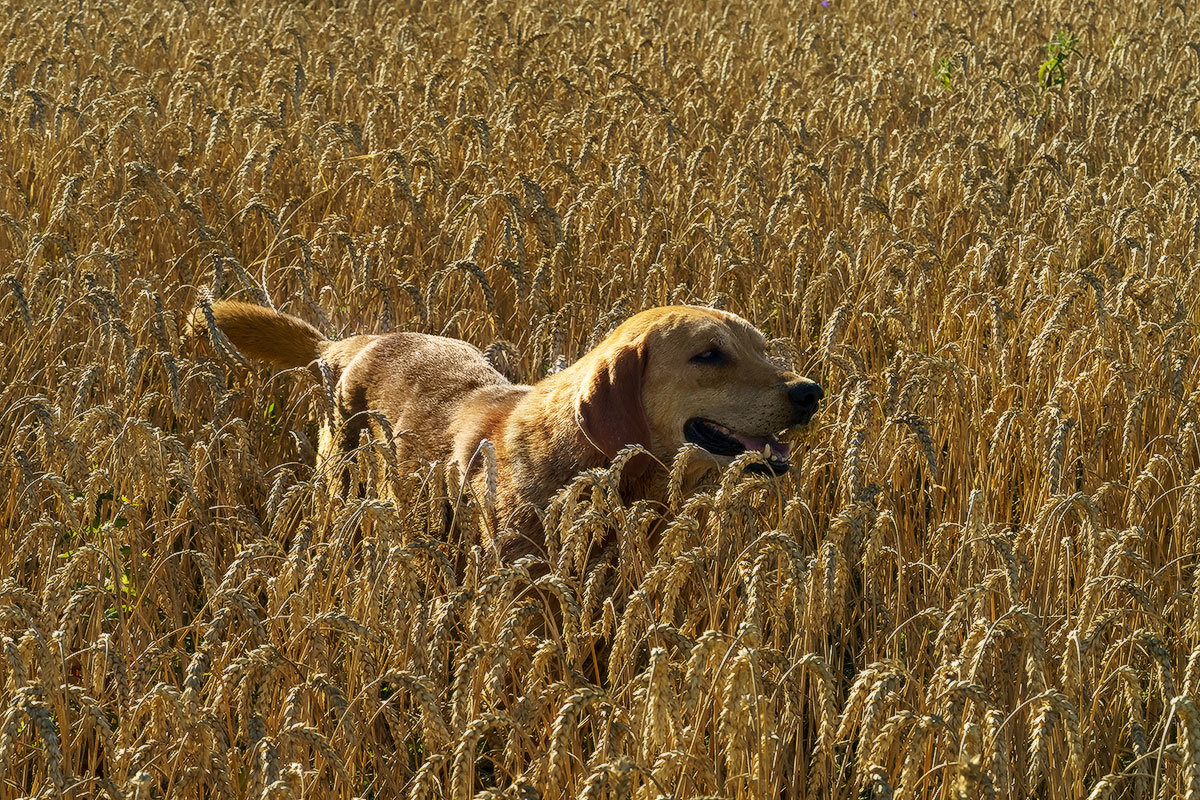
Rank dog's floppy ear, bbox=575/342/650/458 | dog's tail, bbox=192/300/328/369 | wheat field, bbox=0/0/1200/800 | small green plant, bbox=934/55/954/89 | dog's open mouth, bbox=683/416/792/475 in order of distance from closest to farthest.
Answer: wheat field, bbox=0/0/1200/800 → dog's floppy ear, bbox=575/342/650/458 → dog's open mouth, bbox=683/416/792/475 → dog's tail, bbox=192/300/328/369 → small green plant, bbox=934/55/954/89

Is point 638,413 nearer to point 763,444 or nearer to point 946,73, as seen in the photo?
point 763,444

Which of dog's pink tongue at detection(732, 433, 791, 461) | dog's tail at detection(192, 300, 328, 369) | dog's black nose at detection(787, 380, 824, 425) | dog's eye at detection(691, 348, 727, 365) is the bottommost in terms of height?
dog's pink tongue at detection(732, 433, 791, 461)

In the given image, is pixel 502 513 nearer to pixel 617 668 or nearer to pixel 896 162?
pixel 617 668

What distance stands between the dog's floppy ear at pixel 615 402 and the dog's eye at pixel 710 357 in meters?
0.17

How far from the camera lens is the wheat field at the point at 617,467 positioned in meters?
2.41

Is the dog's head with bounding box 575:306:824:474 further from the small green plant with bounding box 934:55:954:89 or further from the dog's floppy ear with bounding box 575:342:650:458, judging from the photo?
the small green plant with bounding box 934:55:954:89

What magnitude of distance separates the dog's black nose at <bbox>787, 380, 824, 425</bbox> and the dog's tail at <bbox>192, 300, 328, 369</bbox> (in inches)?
76.9

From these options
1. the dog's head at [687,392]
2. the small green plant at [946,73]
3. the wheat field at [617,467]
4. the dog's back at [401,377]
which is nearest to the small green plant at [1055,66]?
the wheat field at [617,467]

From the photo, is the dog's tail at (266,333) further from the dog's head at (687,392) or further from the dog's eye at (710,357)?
the dog's eye at (710,357)

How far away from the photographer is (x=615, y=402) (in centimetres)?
379

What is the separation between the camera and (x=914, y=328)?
4.70m

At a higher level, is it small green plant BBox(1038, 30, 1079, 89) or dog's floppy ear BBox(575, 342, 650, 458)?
small green plant BBox(1038, 30, 1079, 89)

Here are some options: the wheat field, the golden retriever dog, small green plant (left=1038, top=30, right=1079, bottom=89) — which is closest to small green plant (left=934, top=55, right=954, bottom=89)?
the wheat field

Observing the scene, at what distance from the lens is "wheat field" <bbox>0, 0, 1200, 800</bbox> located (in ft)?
7.91
